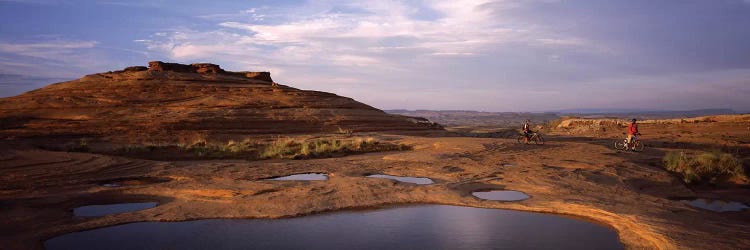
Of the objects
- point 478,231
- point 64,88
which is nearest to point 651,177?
point 478,231

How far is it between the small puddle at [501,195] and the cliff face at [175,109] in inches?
760

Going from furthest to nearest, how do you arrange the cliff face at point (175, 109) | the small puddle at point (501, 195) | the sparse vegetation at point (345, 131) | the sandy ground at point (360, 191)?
1. the sparse vegetation at point (345, 131)
2. the cliff face at point (175, 109)
3. the small puddle at point (501, 195)
4. the sandy ground at point (360, 191)

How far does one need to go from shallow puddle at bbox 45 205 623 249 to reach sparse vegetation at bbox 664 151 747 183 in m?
7.04

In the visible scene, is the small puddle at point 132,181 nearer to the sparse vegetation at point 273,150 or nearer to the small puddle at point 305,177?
the small puddle at point 305,177

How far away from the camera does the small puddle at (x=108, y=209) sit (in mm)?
7996

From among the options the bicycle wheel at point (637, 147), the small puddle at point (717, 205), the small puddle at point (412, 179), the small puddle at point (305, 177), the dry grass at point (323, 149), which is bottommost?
the small puddle at point (717, 205)

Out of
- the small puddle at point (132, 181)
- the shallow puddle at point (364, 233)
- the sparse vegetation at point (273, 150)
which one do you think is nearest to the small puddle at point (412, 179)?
the shallow puddle at point (364, 233)

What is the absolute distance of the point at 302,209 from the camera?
8000 millimetres

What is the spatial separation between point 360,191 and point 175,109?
77.2 ft

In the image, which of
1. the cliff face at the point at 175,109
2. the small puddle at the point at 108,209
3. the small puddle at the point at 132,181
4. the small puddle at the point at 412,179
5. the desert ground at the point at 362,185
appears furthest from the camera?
the cliff face at the point at 175,109

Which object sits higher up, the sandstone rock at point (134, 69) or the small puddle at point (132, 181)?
the sandstone rock at point (134, 69)

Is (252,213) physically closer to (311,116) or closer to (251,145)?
(251,145)

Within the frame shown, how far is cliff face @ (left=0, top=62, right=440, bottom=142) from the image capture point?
25.6 m

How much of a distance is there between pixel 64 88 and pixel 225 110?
13978 millimetres
